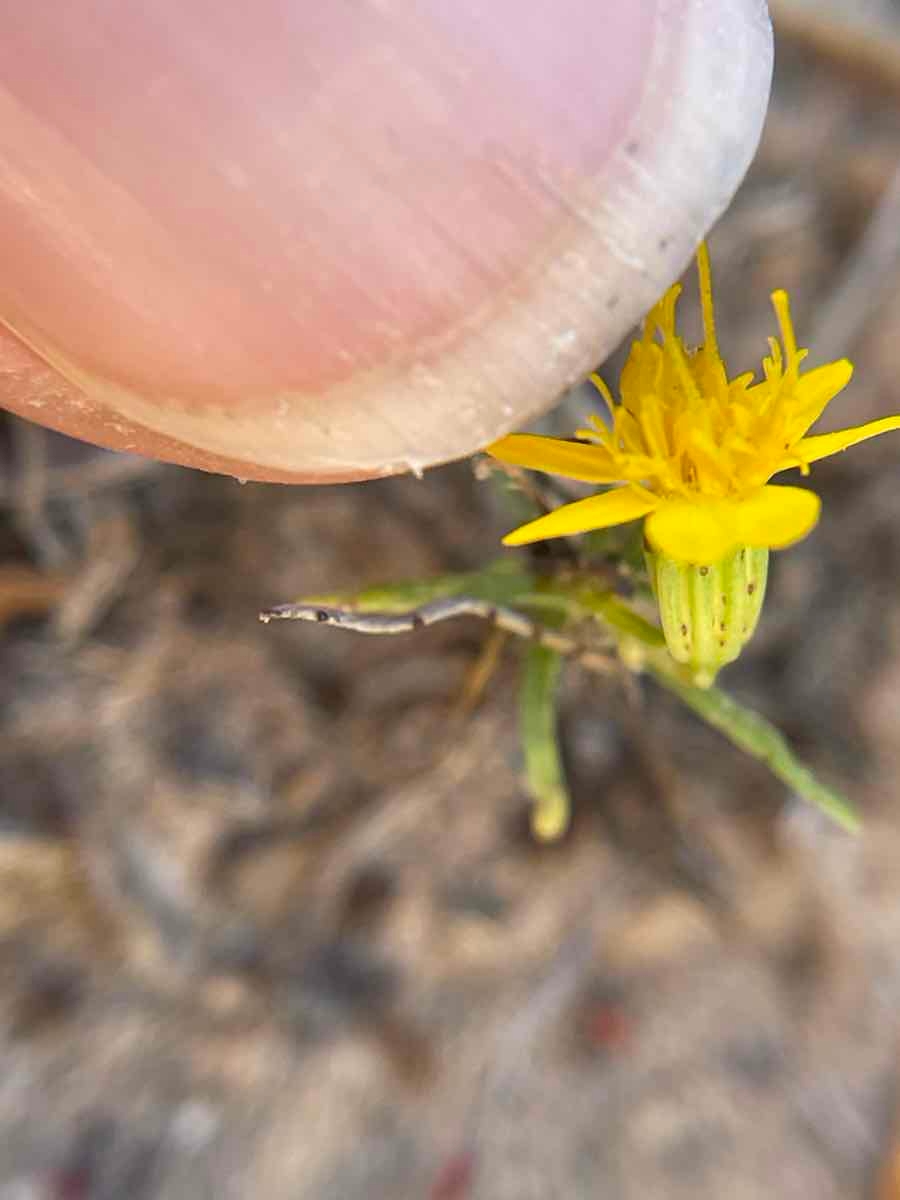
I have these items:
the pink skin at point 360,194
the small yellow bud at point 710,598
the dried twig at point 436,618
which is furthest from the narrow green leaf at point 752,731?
the pink skin at point 360,194

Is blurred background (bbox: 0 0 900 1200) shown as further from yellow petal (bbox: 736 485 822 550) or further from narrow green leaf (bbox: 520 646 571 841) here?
yellow petal (bbox: 736 485 822 550)

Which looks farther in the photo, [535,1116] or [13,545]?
[535,1116]

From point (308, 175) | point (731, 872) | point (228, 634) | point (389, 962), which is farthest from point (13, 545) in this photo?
point (731, 872)

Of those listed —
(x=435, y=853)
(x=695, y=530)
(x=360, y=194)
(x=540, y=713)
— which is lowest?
(x=435, y=853)

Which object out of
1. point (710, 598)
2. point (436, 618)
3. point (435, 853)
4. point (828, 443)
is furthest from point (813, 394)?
point (435, 853)

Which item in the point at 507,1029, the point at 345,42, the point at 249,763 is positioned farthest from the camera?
the point at 507,1029

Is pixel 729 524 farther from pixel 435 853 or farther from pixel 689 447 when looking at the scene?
pixel 435 853

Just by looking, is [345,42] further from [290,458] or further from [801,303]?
[801,303]

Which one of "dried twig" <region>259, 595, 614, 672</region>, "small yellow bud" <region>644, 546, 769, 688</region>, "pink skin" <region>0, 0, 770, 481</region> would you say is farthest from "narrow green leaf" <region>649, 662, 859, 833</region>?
"pink skin" <region>0, 0, 770, 481</region>
